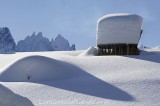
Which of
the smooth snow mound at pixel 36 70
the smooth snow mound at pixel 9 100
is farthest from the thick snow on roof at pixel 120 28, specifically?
the smooth snow mound at pixel 9 100

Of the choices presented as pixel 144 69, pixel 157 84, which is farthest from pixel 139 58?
pixel 157 84

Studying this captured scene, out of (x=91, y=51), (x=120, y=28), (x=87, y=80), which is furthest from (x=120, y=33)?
(x=87, y=80)

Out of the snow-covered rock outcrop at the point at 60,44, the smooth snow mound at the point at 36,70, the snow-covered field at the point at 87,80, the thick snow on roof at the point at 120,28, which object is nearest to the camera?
the snow-covered field at the point at 87,80

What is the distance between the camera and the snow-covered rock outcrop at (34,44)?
121425 mm

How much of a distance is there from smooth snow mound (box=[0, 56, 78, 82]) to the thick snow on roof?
→ 9.53 m

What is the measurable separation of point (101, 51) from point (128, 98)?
19494mm

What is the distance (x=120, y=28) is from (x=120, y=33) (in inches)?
22.0

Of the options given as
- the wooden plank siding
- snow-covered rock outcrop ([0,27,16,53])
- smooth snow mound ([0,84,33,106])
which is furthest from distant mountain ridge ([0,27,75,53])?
smooth snow mound ([0,84,33,106])

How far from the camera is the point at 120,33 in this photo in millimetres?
38312

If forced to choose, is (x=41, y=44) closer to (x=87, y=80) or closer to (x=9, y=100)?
(x=87, y=80)

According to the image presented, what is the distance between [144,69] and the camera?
28672mm

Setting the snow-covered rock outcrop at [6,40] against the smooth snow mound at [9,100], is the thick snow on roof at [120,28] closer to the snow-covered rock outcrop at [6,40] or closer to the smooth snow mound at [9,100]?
the smooth snow mound at [9,100]

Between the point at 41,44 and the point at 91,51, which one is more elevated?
the point at 91,51

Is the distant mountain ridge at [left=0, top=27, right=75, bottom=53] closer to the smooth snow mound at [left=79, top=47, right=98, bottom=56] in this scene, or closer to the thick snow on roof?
the smooth snow mound at [left=79, top=47, right=98, bottom=56]
